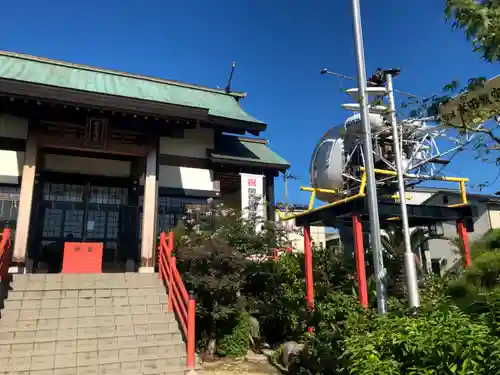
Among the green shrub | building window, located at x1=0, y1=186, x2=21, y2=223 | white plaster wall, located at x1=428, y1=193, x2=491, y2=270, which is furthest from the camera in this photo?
white plaster wall, located at x1=428, y1=193, x2=491, y2=270

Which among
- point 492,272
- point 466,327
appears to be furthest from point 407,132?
point 466,327

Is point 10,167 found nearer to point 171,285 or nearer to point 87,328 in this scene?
point 87,328

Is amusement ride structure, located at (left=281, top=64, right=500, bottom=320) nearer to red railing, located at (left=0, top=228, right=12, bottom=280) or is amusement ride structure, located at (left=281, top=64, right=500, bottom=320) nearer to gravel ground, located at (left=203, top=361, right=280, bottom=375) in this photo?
gravel ground, located at (left=203, top=361, right=280, bottom=375)

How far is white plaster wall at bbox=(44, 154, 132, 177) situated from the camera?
41.7 feet

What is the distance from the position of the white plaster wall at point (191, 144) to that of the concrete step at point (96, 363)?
7.78 m

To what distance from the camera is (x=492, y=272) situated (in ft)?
35.8

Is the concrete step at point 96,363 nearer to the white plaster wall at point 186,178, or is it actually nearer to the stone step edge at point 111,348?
the stone step edge at point 111,348

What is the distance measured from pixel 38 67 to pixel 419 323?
49.5 ft

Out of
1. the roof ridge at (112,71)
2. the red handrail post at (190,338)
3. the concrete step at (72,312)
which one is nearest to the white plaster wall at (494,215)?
the roof ridge at (112,71)

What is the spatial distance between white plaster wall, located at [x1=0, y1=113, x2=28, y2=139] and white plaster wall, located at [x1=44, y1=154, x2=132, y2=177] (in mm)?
953

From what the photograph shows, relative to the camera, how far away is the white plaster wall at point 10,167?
11.8 m

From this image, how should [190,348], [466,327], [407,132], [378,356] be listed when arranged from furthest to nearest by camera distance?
[407,132]
[190,348]
[378,356]
[466,327]

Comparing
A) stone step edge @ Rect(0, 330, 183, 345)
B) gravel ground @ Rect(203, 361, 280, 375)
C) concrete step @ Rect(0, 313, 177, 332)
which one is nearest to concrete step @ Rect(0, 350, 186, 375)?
stone step edge @ Rect(0, 330, 183, 345)

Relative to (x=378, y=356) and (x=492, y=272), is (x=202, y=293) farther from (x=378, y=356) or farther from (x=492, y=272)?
(x=492, y=272)
